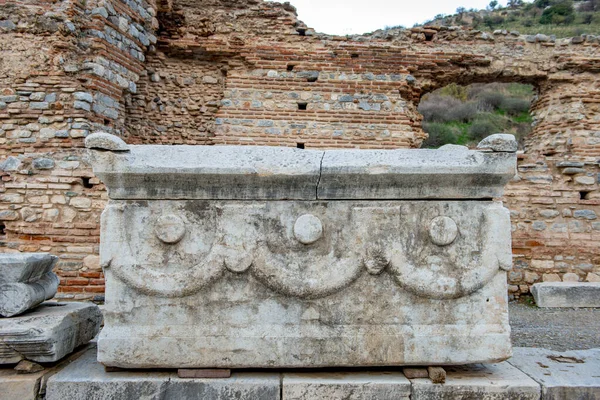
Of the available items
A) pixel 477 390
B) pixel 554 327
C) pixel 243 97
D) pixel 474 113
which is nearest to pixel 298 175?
pixel 477 390

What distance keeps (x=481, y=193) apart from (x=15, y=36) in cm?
615

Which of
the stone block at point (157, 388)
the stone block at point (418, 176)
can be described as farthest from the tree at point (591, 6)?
the stone block at point (157, 388)

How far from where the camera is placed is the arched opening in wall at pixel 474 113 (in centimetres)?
1883

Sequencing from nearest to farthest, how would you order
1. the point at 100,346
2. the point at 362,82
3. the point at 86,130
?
the point at 100,346
the point at 86,130
the point at 362,82

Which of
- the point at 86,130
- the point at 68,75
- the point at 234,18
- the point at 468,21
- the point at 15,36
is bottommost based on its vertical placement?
the point at 86,130

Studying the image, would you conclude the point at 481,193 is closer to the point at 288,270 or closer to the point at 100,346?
the point at 288,270

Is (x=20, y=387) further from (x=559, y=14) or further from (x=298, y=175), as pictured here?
(x=559, y=14)

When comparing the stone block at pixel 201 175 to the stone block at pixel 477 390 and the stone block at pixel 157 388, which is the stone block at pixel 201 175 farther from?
the stone block at pixel 477 390

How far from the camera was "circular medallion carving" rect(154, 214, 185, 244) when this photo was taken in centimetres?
234

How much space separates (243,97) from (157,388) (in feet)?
18.9

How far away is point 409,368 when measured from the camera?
2367 millimetres

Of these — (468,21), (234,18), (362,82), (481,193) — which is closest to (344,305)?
(481,193)

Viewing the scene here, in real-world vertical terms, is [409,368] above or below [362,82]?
below

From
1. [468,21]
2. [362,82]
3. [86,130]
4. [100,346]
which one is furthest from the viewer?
[468,21]
